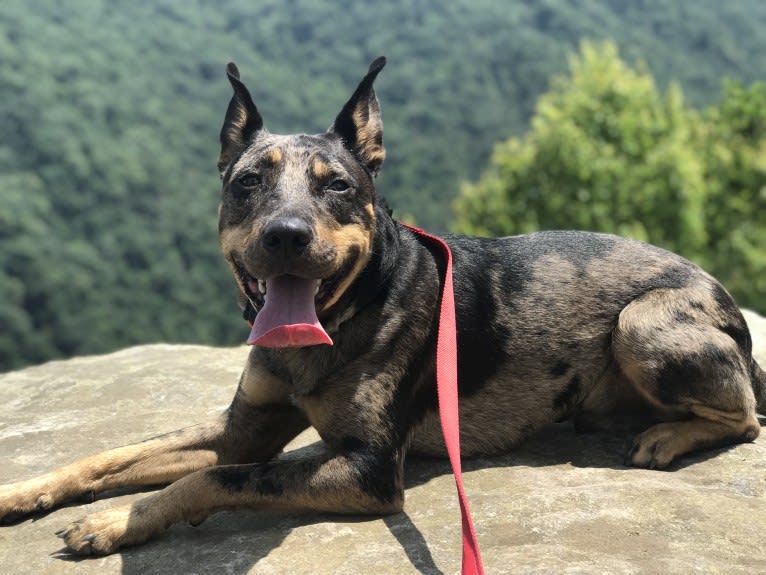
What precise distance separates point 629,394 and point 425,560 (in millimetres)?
2293

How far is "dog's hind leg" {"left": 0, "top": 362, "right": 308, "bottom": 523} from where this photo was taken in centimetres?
508

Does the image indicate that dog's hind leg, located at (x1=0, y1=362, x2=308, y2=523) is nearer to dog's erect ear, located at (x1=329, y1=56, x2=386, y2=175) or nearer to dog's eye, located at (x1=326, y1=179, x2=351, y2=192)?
dog's eye, located at (x1=326, y1=179, x2=351, y2=192)

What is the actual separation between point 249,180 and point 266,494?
5.70 ft

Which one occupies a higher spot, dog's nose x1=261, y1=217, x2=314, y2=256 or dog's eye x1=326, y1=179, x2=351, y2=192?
dog's eye x1=326, y1=179, x2=351, y2=192

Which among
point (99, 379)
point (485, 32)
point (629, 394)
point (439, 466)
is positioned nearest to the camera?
point (439, 466)

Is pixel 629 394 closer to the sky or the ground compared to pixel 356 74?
closer to the ground

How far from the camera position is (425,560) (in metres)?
4.19

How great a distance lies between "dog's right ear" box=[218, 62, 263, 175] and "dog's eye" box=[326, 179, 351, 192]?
755 millimetres

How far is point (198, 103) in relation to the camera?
82.2 metres

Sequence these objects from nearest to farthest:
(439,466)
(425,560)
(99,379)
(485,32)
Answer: (425,560) → (439,466) → (99,379) → (485,32)

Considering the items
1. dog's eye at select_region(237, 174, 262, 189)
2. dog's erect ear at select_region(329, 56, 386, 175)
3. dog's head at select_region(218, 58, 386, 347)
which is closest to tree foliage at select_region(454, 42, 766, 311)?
dog's erect ear at select_region(329, 56, 386, 175)

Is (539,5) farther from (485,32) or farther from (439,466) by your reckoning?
(439,466)

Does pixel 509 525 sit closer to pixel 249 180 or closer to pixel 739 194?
pixel 249 180

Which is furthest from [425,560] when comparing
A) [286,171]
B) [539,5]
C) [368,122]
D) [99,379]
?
[539,5]
